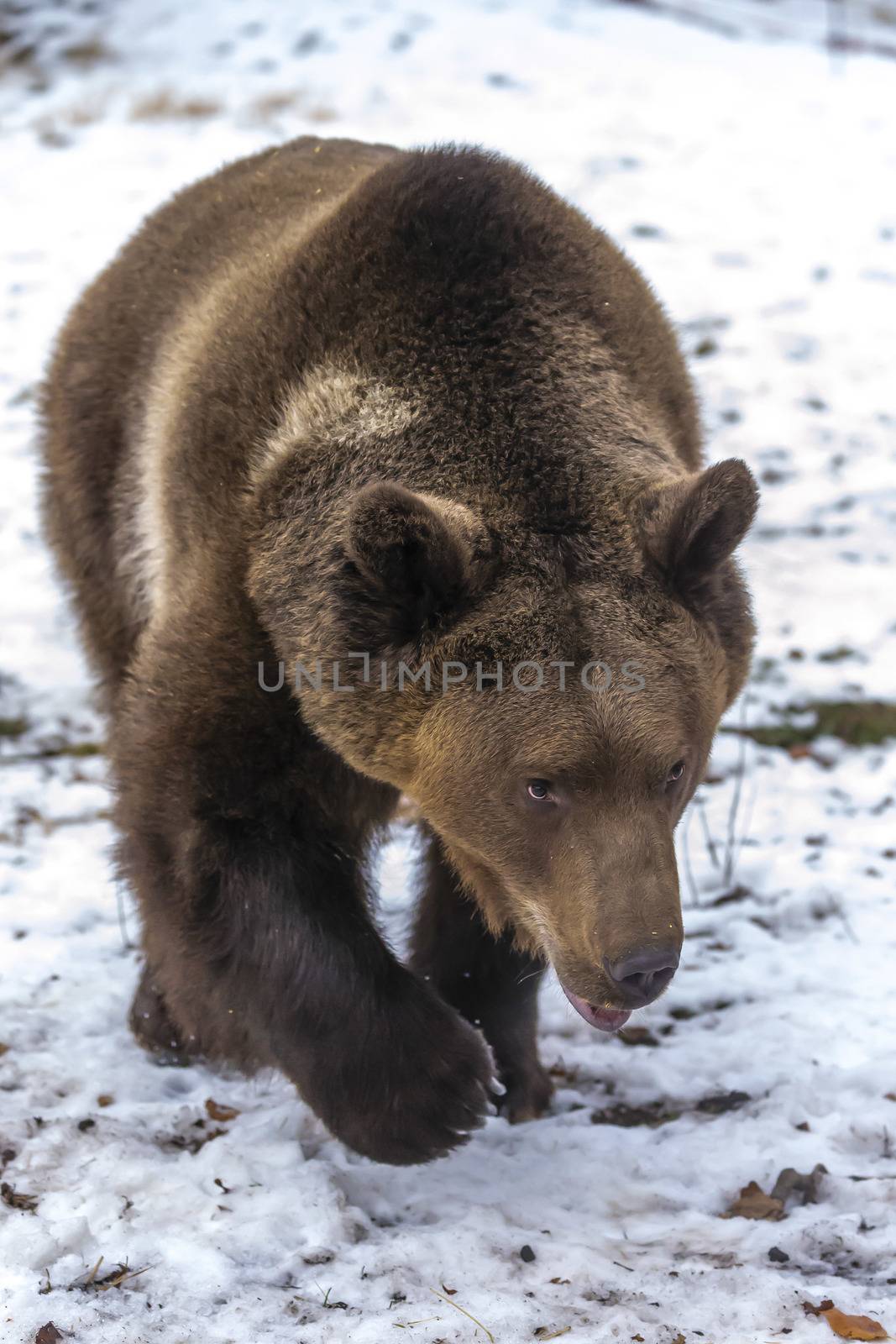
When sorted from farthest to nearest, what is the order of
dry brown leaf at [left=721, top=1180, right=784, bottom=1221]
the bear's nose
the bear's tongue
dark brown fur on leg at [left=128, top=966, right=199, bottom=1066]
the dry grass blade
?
dark brown fur on leg at [left=128, top=966, right=199, bottom=1066]
dry brown leaf at [left=721, top=1180, right=784, bottom=1221]
the bear's tongue
the dry grass blade
the bear's nose

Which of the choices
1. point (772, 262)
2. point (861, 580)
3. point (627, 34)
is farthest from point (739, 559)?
point (627, 34)

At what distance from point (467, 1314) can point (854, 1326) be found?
3.10ft

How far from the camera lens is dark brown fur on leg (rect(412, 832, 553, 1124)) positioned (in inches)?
190

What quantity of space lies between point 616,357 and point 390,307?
0.68 metres

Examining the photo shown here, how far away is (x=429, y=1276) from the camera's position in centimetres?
392

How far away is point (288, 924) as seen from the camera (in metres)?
4.07

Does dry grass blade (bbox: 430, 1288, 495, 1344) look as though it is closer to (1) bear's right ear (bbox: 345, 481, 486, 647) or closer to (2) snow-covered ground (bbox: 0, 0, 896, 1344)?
(2) snow-covered ground (bbox: 0, 0, 896, 1344)

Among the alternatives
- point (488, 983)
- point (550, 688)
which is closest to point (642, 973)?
point (550, 688)

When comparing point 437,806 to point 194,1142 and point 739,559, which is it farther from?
point 194,1142

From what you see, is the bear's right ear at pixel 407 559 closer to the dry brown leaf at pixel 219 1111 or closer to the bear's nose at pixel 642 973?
the bear's nose at pixel 642 973

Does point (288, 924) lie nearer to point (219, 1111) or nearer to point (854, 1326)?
point (219, 1111)

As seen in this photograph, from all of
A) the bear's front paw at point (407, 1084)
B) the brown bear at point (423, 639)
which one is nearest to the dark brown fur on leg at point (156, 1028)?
the brown bear at point (423, 639)

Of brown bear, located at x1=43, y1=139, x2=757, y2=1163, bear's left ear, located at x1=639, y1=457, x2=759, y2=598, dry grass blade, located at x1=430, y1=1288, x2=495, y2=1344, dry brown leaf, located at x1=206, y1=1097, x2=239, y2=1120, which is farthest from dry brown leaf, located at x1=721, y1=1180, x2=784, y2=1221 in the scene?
bear's left ear, located at x1=639, y1=457, x2=759, y2=598

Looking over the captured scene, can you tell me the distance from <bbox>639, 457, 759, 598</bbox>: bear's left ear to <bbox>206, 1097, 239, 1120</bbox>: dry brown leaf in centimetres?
225
